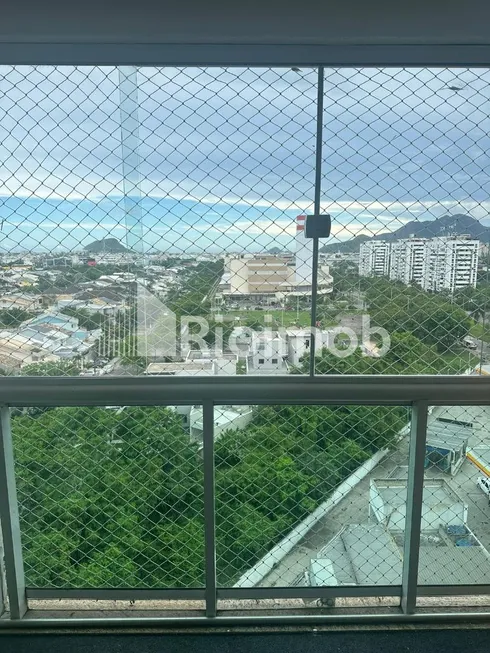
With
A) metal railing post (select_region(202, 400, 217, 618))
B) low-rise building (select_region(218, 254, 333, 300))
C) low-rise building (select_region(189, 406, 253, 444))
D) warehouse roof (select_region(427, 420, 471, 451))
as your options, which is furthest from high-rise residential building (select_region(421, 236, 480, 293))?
metal railing post (select_region(202, 400, 217, 618))

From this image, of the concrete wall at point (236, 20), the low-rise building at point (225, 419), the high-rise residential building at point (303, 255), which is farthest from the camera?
the low-rise building at point (225, 419)

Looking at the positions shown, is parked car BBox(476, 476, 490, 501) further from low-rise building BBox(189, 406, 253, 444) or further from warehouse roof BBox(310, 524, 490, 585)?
low-rise building BBox(189, 406, 253, 444)

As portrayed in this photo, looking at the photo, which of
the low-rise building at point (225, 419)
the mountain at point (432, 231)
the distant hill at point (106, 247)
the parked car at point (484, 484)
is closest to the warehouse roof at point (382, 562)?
the parked car at point (484, 484)

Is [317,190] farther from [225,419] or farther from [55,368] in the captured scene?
[55,368]

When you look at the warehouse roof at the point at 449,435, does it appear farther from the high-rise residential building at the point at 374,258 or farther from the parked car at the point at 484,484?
the high-rise residential building at the point at 374,258

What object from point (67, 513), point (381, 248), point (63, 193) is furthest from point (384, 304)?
point (67, 513)

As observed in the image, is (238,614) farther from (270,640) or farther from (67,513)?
(67,513)

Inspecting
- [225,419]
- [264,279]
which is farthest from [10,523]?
[264,279]
